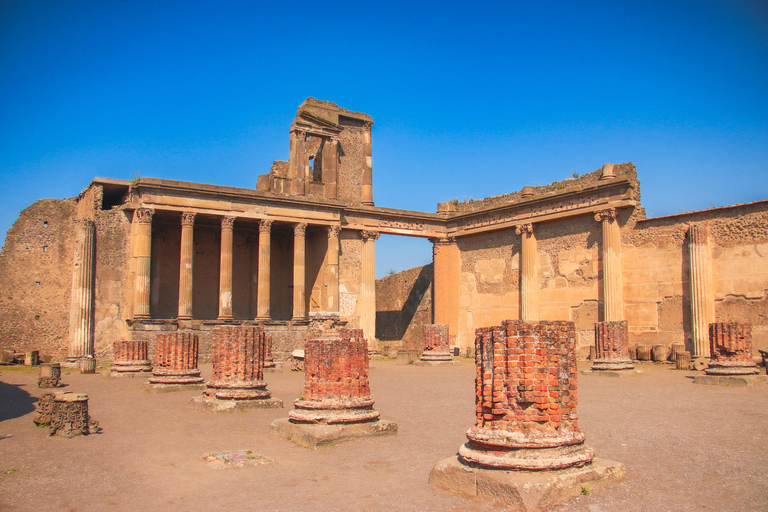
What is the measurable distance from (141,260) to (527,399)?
1932cm

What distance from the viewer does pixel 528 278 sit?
952 inches

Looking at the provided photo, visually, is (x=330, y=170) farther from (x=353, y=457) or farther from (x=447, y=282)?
(x=353, y=457)

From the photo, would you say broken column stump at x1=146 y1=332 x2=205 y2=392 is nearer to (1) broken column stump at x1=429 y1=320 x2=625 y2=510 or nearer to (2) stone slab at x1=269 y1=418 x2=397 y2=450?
(2) stone slab at x1=269 y1=418 x2=397 y2=450

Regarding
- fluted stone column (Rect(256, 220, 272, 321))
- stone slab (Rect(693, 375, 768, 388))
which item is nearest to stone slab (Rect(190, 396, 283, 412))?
stone slab (Rect(693, 375, 768, 388))

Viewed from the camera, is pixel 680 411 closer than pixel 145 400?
Yes

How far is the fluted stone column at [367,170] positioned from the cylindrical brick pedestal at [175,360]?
1529 cm

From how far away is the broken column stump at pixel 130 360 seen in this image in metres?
16.0

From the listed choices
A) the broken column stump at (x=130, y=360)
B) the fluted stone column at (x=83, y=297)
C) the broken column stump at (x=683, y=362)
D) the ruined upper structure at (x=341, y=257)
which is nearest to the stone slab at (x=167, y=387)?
the broken column stump at (x=130, y=360)

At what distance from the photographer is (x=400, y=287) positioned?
1270 inches

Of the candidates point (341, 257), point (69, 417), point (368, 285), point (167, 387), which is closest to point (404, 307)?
point (368, 285)

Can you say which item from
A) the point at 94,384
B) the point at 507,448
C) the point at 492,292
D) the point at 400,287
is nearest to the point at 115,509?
the point at 507,448

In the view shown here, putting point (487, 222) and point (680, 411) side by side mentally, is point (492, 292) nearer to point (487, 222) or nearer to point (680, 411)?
point (487, 222)

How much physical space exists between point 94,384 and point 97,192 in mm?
10838

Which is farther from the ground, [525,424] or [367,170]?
[367,170]
